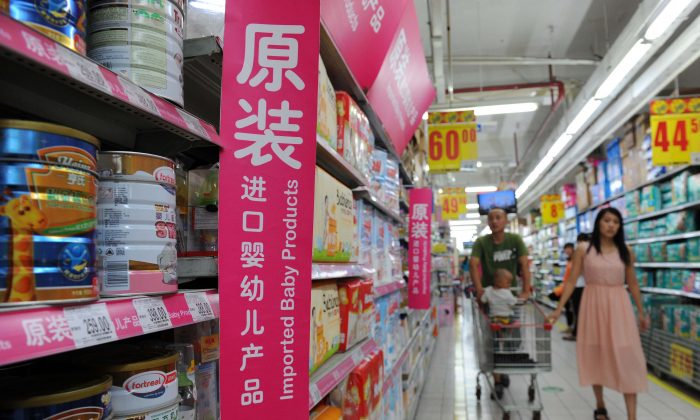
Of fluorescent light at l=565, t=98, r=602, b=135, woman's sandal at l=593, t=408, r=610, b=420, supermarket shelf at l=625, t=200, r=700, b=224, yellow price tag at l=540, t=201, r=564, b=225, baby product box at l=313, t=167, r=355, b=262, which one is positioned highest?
fluorescent light at l=565, t=98, r=602, b=135

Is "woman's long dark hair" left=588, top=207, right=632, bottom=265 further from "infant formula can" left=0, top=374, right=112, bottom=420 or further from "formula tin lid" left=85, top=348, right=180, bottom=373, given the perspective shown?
"infant formula can" left=0, top=374, right=112, bottom=420

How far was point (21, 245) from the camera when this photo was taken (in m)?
0.69

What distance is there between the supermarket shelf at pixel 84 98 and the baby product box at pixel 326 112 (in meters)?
0.65

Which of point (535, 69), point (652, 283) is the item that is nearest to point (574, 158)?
point (535, 69)

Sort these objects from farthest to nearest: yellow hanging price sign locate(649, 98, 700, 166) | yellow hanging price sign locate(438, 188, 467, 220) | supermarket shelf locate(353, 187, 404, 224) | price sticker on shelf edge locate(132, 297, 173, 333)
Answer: yellow hanging price sign locate(438, 188, 467, 220), yellow hanging price sign locate(649, 98, 700, 166), supermarket shelf locate(353, 187, 404, 224), price sticker on shelf edge locate(132, 297, 173, 333)

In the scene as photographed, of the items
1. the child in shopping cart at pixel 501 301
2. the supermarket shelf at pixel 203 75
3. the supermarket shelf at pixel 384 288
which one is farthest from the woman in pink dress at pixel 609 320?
the supermarket shelf at pixel 203 75

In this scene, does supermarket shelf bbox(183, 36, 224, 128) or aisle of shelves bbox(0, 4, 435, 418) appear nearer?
aisle of shelves bbox(0, 4, 435, 418)

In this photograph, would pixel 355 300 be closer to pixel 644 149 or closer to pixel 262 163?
pixel 262 163

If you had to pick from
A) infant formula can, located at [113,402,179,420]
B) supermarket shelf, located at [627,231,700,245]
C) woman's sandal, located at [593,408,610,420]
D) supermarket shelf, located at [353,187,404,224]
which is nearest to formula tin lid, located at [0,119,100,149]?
infant formula can, located at [113,402,179,420]

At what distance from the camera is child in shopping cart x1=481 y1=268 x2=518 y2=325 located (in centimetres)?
428

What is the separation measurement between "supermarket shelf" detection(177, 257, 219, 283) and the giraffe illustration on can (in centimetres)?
60

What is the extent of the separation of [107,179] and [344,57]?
1.45m

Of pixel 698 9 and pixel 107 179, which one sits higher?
pixel 698 9

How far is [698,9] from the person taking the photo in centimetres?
653
